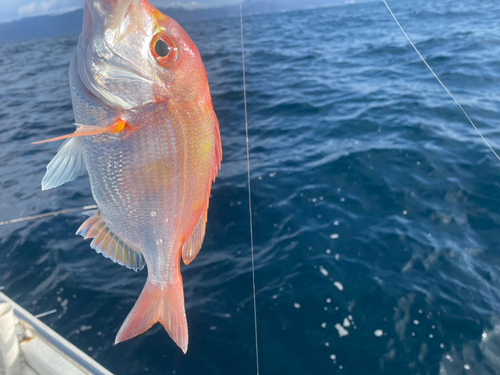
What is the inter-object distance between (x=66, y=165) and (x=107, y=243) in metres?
0.26

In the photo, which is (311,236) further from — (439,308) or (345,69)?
(345,69)

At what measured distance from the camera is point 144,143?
2.95 ft

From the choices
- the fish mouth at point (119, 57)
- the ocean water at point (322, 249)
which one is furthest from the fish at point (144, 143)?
the ocean water at point (322, 249)

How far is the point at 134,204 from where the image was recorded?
3.15 ft

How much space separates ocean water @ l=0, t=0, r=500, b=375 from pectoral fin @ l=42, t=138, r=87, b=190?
7.39 ft

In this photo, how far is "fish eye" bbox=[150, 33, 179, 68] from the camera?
0.86 m

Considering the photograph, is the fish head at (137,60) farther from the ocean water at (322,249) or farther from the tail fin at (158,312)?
the ocean water at (322,249)

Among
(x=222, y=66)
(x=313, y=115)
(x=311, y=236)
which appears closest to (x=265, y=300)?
(x=311, y=236)

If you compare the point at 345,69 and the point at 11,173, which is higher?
the point at 11,173

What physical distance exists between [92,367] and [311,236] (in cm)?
242

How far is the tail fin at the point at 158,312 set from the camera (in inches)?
38.5

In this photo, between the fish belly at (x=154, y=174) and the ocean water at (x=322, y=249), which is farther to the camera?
the ocean water at (x=322, y=249)

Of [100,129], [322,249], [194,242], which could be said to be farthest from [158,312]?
[322,249]

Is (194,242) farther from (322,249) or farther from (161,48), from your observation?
(322,249)
